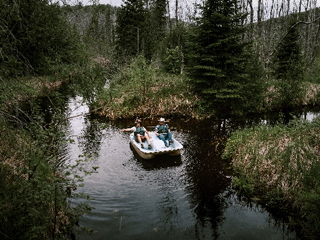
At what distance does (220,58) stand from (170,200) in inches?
419

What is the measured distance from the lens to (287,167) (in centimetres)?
612

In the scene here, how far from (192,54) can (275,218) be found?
10887 mm

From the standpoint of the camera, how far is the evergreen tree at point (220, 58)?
13.2 meters

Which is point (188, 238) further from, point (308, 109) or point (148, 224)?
point (308, 109)

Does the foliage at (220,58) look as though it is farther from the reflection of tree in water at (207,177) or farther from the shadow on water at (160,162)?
the shadow on water at (160,162)

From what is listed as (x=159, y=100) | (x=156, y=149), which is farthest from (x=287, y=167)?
(x=159, y=100)

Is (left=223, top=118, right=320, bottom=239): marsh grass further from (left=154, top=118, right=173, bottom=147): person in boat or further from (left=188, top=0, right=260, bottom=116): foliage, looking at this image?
(left=188, top=0, right=260, bottom=116): foliage

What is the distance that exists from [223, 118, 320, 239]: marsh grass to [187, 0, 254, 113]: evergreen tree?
597 centimetres

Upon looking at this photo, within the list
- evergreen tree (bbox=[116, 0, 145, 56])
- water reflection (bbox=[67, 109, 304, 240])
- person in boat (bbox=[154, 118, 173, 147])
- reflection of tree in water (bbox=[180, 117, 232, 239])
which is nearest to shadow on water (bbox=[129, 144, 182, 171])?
water reflection (bbox=[67, 109, 304, 240])

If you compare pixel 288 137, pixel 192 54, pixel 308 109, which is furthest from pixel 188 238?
pixel 308 109

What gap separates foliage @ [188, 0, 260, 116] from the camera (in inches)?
521

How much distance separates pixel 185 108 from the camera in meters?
14.7

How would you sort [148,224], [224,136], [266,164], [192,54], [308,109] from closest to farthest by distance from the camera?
[148,224] → [266,164] → [224,136] → [192,54] → [308,109]

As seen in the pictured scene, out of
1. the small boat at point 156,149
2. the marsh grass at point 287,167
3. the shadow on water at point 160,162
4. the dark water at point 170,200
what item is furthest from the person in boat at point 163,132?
the marsh grass at point 287,167
